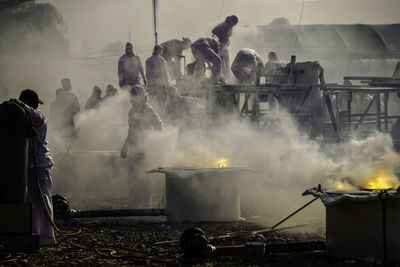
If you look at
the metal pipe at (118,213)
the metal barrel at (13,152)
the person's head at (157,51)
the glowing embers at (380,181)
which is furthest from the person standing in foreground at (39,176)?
the person's head at (157,51)

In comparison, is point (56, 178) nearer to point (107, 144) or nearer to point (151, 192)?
point (107, 144)

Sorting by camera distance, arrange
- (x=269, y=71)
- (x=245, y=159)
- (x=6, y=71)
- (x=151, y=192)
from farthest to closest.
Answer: (x=6, y=71) < (x=269, y=71) < (x=245, y=159) < (x=151, y=192)

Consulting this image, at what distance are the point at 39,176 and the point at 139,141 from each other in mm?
3414

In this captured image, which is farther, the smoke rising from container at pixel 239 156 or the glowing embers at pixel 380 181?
the smoke rising from container at pixel 239 156

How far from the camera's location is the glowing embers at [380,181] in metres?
8.34

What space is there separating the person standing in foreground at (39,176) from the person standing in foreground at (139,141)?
3.26m

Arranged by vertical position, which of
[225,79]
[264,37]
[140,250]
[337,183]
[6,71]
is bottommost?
[140,250]

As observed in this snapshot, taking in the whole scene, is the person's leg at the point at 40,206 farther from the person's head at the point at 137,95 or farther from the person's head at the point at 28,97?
the person's head at the point at 137,95

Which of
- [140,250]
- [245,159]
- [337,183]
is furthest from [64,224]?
[245,159]

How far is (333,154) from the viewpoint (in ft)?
47.6

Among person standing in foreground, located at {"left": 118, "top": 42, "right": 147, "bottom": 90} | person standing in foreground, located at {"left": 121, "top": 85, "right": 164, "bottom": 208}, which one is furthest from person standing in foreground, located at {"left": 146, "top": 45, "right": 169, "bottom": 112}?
person standing in foreground, located at {"left": 121, "top": 85, "right": 164, "bottom": 208}

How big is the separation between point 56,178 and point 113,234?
6.54 metres

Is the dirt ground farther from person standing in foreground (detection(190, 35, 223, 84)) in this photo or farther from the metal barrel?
person standing in foreground (detection(190, 35, 223, 84))

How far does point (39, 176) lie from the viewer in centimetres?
788
